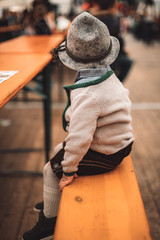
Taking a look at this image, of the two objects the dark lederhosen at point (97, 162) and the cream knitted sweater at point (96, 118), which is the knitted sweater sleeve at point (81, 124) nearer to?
the cream knitted sweater at point (96, 118)

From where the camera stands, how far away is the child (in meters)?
1.02

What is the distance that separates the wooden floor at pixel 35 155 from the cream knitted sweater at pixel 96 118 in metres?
0.80

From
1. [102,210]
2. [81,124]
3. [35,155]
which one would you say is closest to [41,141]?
[35,155]

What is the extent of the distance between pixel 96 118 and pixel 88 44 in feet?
1.06

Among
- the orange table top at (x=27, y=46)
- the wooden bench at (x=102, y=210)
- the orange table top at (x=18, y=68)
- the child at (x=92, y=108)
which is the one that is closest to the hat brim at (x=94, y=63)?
the child at (x=92, y=108)

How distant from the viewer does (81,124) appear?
102 cm

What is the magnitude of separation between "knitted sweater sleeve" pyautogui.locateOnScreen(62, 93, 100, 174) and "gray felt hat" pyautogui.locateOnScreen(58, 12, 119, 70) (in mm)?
171

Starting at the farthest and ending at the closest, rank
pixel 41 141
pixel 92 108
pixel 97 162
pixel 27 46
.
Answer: pixel 41 141, pixel 27 46, pixel 97 162, pixel 92 108

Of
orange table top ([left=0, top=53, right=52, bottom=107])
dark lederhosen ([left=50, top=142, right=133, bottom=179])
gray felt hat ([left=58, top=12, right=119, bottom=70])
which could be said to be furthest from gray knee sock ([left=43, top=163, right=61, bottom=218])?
gray felt hat ([left=58, top=12, right=119, bottom=70])

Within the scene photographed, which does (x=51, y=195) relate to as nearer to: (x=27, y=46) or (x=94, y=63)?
(x=94, y=63)

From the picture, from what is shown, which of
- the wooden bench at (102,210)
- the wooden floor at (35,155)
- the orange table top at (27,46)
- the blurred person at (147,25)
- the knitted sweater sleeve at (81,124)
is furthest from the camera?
the blurred person at (147,25)

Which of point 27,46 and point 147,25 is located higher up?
point 27,46

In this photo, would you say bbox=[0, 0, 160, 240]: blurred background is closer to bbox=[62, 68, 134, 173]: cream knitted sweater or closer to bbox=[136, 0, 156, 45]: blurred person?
bbox=[62, 68, 134, 173]: cream knitted sweater

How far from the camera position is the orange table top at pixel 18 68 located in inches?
41.7
